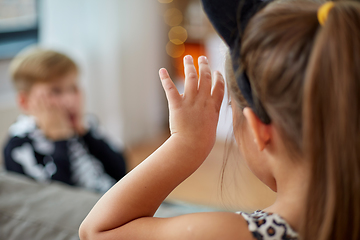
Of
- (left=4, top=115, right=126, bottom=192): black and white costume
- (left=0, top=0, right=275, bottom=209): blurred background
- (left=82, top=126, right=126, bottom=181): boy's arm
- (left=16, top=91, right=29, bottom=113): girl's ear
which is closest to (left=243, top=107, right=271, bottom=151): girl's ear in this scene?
(left=4, top=115, right=126, bottom=192): black and white costume

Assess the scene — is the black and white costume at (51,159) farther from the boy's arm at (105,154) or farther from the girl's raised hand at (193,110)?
the girl's raised hand at (193,110)

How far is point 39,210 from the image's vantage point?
34.2 inches

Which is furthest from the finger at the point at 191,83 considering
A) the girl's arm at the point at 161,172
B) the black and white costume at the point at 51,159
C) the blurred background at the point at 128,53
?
the blurred background at the point at 128,53

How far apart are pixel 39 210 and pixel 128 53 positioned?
2.32 meters

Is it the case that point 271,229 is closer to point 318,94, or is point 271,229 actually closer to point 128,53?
point 318,94

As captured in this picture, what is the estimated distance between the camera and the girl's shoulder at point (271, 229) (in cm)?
55

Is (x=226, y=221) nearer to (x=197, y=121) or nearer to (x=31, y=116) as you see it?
(x=197, y=121)

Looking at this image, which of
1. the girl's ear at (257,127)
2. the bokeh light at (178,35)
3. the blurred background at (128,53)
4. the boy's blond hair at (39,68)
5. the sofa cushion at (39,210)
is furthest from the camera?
the bokeh light at (178,35)

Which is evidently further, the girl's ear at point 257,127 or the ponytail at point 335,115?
the girl's ear at point 257,127

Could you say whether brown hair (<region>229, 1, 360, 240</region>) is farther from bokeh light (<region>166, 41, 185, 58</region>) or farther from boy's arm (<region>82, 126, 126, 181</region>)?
bokeh light (<region>166, 41, 185, 58</region>)

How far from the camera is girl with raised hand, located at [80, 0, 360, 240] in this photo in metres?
0.45

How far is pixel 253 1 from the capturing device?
1.85 feet

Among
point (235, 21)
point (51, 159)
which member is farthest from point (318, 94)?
point (51, 159)

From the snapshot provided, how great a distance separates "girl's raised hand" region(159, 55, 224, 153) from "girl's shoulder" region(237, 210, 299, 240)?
0.16 metres
